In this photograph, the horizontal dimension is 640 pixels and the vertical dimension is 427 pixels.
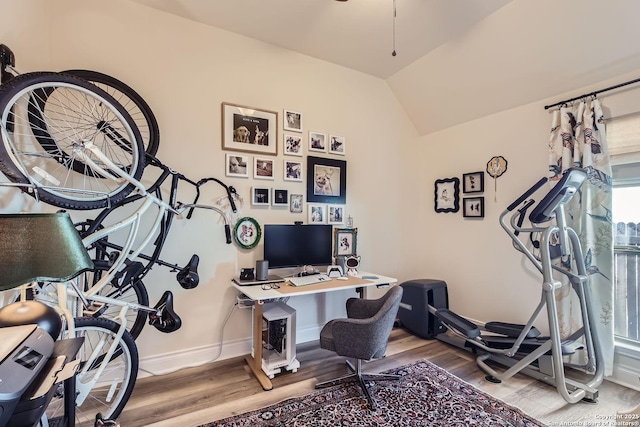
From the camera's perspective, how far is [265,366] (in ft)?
7.82

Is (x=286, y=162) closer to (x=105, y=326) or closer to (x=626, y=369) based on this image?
(x=105, y=326)

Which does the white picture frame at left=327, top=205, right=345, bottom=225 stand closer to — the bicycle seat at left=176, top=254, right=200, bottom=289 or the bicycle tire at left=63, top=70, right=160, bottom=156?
the bicycle seat at left=176, top=254, right=200, bottom=289

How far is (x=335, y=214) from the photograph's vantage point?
3.28 metres

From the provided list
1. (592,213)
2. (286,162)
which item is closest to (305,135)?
A: (286,162)

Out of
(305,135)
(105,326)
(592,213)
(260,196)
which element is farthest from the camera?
(305,135)

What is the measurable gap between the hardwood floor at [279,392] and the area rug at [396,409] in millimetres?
120

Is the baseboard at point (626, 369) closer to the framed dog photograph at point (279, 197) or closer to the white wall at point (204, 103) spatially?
the white wall at point (204, 103)

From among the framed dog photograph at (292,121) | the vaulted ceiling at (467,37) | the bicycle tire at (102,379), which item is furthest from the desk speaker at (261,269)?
the vaulted ceiling at (467,37)

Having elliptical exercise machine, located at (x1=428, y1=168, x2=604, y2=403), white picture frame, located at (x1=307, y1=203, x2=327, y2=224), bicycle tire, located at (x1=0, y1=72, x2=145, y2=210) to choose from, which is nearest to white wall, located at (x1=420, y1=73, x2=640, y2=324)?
elliptical exercise machine, located at (x1=428, y1=168, x2=604, y2=403)

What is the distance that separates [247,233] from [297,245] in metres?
0.51

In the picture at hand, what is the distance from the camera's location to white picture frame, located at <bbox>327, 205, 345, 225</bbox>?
324 centimetres

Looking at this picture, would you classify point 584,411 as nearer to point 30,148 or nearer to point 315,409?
point 315,409

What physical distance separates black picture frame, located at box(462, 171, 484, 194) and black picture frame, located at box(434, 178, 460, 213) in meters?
0.09

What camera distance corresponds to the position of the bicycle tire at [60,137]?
55.0 inches
